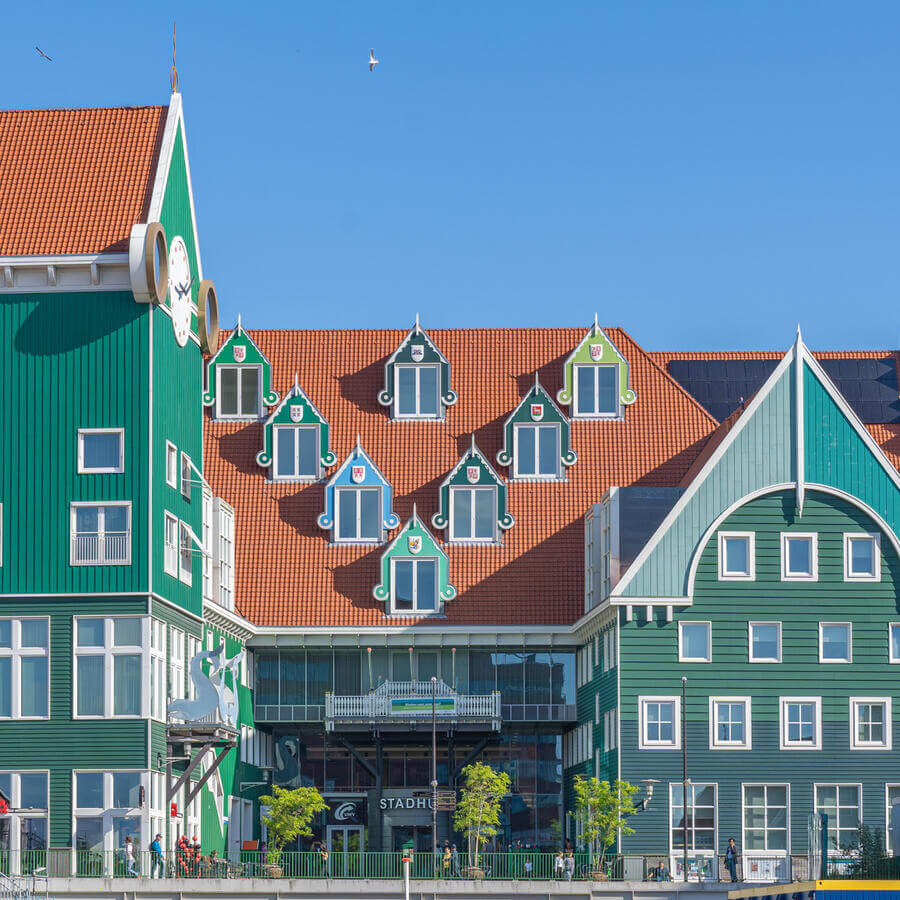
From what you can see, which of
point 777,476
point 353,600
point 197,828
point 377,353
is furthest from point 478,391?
point 197,828

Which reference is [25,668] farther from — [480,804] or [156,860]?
[480,804]

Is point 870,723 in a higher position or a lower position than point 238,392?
lower

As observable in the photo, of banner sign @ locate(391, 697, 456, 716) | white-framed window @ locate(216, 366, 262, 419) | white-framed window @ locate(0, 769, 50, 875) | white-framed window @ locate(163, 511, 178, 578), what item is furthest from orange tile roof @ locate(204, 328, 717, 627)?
white-framed window @ locate(0, 769, 50, 875)

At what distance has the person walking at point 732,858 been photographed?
68438 mm

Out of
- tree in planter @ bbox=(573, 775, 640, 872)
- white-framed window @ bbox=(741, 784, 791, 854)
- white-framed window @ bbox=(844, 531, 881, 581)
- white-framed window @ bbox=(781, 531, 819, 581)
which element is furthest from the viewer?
white-framed window @ bbox=(844, 531, 881, 581)

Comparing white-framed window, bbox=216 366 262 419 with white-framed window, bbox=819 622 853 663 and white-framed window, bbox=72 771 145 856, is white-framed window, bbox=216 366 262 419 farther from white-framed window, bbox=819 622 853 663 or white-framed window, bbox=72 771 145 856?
white-framed window, bbox=819 622 853 663

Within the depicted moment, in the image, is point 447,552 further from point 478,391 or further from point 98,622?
point 98,622

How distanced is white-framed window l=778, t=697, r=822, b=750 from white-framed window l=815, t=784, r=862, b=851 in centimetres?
150

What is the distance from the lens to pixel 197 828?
72.3 m

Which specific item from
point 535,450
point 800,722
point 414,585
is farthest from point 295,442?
point 800,722

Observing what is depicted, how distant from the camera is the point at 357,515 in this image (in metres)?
84.3

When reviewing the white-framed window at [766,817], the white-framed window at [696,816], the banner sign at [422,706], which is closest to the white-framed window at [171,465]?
the banner sign at [422,706]

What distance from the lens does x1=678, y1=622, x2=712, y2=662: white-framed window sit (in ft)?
248

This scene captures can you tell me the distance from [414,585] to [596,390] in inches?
435
